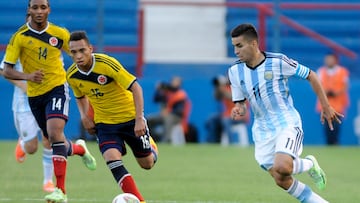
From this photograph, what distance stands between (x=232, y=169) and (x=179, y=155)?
2920mm

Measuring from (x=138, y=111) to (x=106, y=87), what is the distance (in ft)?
1.93

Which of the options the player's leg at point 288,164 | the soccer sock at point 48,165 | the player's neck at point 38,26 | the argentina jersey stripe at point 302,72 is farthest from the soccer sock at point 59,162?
the argentina jersey stripe at point 302,72

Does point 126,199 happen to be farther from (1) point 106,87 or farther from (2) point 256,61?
(2) point 256,61

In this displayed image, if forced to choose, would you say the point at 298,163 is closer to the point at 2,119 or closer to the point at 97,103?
the point at 97,103

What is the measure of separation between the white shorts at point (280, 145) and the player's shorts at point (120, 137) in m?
1.39

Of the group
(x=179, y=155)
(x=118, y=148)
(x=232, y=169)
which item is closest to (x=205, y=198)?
(x=118, y=148)

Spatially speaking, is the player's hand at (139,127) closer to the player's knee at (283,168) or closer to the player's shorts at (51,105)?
the player's knee at (283,168)

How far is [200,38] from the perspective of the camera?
24.9 m

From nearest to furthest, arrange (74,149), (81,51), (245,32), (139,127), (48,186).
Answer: (245,32) → (139,127) → (81,51) → (74,149) → (48,186)

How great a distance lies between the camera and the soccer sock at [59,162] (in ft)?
34.7

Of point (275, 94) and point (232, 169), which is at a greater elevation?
point (275, 94)

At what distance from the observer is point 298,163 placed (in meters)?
9.54

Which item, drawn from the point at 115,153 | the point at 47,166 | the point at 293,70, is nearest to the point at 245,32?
the point at 293,70

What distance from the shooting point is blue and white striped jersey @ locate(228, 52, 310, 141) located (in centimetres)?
972
